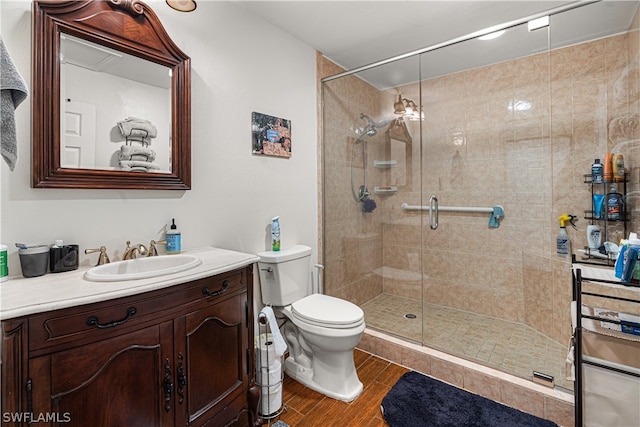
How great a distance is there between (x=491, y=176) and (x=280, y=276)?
1.97m

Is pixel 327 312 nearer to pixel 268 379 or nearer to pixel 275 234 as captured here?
pixel 268 379

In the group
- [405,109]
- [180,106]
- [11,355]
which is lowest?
[11,355]

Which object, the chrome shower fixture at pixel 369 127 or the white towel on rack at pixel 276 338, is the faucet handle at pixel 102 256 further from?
the chrome shower fixture at pixel 369 127

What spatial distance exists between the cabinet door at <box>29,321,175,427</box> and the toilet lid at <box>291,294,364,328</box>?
0.83 meters

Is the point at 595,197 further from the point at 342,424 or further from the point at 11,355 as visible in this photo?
the point at 11,355

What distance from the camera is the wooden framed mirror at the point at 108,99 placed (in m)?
1.20

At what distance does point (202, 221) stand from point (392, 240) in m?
1.84

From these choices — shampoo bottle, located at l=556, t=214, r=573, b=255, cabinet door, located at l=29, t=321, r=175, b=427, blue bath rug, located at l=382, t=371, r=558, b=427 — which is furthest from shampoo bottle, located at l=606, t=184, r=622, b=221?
cabinet door, located at l=29, t=321, r=175, b=427

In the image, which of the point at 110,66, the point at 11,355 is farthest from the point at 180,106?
the point at 11,355

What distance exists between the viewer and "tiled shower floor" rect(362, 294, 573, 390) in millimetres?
1864

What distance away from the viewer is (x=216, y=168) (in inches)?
71.6

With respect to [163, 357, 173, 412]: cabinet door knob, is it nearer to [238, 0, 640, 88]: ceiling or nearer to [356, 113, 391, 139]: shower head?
[238, 0, 640, 88]: ceiling

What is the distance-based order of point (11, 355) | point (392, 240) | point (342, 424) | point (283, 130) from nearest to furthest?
1. point (11, 355)
2. point (342, 424)
3. point (283, 130)
4. point (392, 240)

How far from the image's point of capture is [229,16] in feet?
6.15
